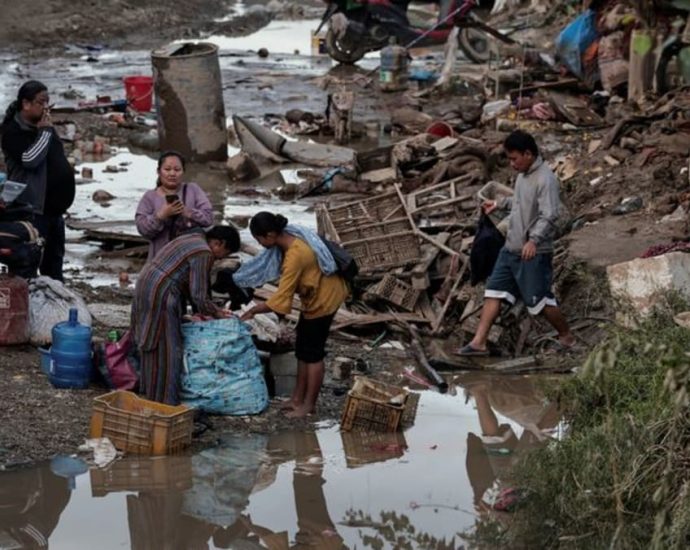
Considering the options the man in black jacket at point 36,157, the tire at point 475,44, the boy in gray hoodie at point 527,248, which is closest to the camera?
the man in black jacket at point 36,157

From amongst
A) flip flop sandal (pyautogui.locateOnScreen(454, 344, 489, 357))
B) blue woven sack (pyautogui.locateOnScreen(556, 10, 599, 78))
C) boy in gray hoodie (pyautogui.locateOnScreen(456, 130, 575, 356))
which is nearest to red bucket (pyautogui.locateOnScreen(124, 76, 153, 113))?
blue woven sack (pyautogui.locateOnScreen(556, 10, 599, 78))

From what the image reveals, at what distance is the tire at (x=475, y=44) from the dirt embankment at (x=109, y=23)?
8148mm

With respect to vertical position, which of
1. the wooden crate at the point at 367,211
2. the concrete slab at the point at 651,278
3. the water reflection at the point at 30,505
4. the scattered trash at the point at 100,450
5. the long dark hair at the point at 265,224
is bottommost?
the water reflection at the point at 30,505

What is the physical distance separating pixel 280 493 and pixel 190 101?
9.65 metres

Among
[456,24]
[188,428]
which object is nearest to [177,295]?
[188,428]

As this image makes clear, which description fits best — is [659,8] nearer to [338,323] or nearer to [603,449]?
[338,323]

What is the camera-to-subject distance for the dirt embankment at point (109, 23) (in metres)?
29.1

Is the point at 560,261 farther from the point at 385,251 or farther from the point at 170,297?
the point at 170,297

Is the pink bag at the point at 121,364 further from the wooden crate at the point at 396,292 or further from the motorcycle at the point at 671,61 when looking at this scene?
the motorcycle at the point at 671,61

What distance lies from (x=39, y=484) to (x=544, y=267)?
3.86 meters

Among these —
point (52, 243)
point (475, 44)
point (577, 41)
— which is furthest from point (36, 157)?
point (475, 44)

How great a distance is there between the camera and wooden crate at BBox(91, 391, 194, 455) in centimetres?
798

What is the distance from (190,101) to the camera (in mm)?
16891

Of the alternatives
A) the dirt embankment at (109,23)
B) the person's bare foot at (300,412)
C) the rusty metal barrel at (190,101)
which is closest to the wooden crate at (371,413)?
the person's bare foot at (300,412)
